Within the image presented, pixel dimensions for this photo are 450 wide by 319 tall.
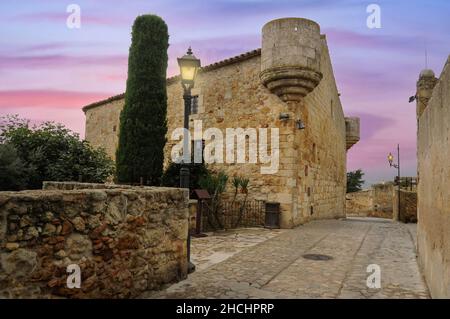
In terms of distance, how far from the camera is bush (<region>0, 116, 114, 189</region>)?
31.9 feet

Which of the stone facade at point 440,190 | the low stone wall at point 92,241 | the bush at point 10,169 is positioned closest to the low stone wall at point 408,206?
the stone facade at point 440,190

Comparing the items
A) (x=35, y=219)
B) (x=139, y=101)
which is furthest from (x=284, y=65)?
(x=35, y=219)

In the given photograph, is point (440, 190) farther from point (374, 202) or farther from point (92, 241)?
point (374, 202)

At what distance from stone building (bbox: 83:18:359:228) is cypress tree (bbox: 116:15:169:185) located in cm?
232

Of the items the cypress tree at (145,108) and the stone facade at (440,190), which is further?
the cypress tree at (145,108)

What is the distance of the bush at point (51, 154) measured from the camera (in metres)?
9.72

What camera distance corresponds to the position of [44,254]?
2832 mm

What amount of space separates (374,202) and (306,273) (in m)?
24.5

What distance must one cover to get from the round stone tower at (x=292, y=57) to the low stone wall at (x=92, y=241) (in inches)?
263

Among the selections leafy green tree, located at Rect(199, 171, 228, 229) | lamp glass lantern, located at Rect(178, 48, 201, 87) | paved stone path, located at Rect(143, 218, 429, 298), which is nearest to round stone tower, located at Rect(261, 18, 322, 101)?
leafy green tree, located at Rect(199, 171, 228, 229)

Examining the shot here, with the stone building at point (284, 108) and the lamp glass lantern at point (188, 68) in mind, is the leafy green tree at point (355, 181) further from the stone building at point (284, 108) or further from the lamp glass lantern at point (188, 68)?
the lamp glass lantern at point (188, 68)
